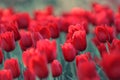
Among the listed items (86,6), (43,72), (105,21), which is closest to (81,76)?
(43,72)

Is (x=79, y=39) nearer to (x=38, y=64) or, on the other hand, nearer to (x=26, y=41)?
(x=26, y=41)

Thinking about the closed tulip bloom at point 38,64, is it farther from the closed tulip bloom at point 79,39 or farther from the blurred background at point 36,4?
the blurred background at point 36,4

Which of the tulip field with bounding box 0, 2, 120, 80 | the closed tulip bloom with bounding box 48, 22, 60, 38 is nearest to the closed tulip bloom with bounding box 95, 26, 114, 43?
the tulip field with bounding box 0, 2, 120, 80

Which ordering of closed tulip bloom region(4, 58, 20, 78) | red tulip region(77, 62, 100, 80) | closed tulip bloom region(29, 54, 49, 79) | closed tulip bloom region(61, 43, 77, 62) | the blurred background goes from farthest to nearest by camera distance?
1. the blurred background
2. closed tulip bloom region(61, 43, 77, 62)
3. closed tulip bloom region(4, 58, 20, 78)
4. closed tulip bloom region(29, 54, 49, 79)
5. red tulip region(77, 62, 100, 80)

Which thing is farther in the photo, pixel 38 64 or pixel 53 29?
pixel 53 29

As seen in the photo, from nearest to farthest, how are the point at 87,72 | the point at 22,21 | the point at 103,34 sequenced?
1. the point at 87,72
2. the point at 103,34
3. the point at 22,21

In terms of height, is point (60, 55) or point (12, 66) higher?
point (12, 66)

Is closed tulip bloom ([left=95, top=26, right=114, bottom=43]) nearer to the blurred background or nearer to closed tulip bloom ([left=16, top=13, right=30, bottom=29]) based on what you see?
closed tulip bloom ([left=16, top=13, right=30, bottom=29])

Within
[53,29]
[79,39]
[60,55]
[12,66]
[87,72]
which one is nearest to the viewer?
[87,72]

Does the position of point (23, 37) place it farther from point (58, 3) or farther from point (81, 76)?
point (58, 3)

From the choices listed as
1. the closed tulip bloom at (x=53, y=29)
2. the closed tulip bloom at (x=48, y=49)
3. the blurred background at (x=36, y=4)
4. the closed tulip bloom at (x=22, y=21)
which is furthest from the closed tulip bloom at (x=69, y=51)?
the blurred background at (x=36, y=4)

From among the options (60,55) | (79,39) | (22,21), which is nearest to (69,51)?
(79,39)
